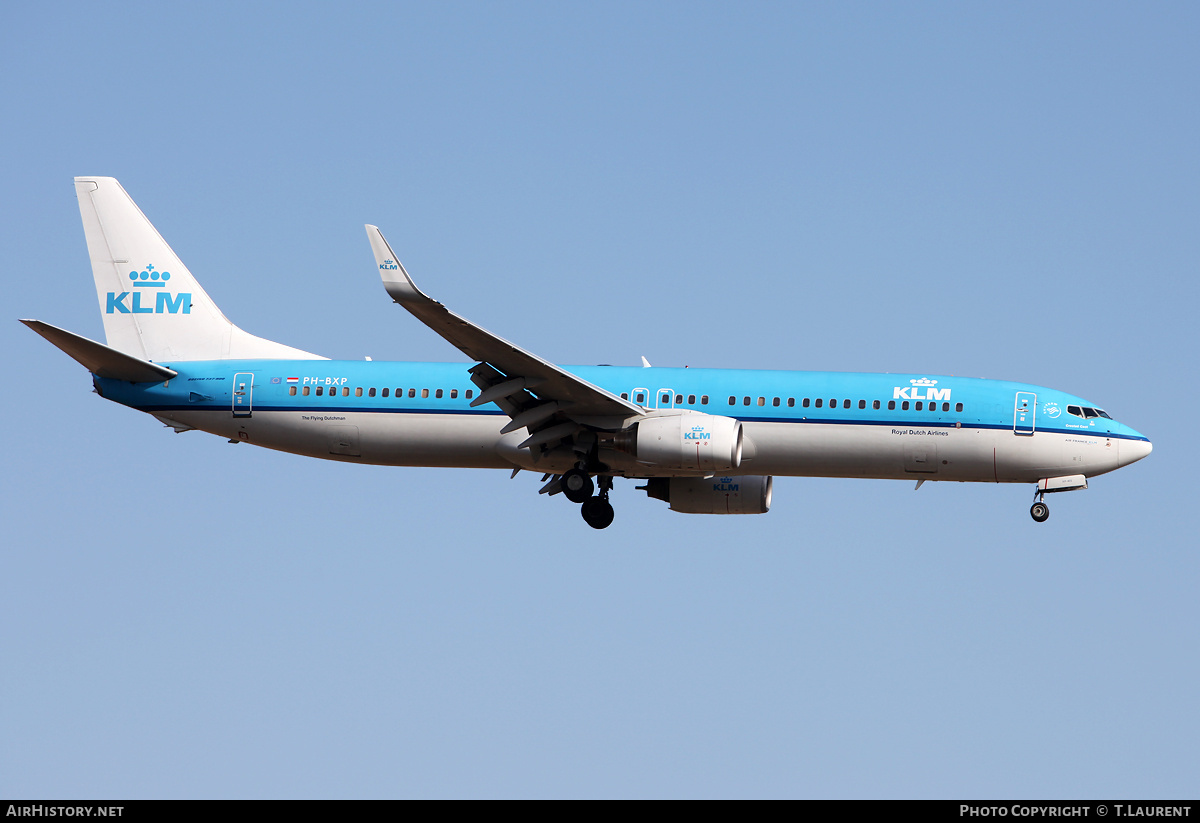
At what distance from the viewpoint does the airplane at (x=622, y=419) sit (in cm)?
3475

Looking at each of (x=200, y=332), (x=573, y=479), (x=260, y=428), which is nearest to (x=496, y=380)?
(x=573, y=479)

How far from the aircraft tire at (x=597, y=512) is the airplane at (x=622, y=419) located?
5cm

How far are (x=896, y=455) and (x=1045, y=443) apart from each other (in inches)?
142

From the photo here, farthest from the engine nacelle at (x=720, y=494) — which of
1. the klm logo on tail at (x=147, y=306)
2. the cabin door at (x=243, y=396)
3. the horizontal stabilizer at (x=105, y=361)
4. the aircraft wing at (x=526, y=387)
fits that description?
the klm logo on tail at (x=147, y=306)

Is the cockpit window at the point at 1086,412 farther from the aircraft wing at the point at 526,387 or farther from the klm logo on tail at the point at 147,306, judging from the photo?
the klm logo on tail at the point at 147,306

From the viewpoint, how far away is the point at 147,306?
131ft

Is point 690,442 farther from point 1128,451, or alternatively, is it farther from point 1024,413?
point 1128,451
